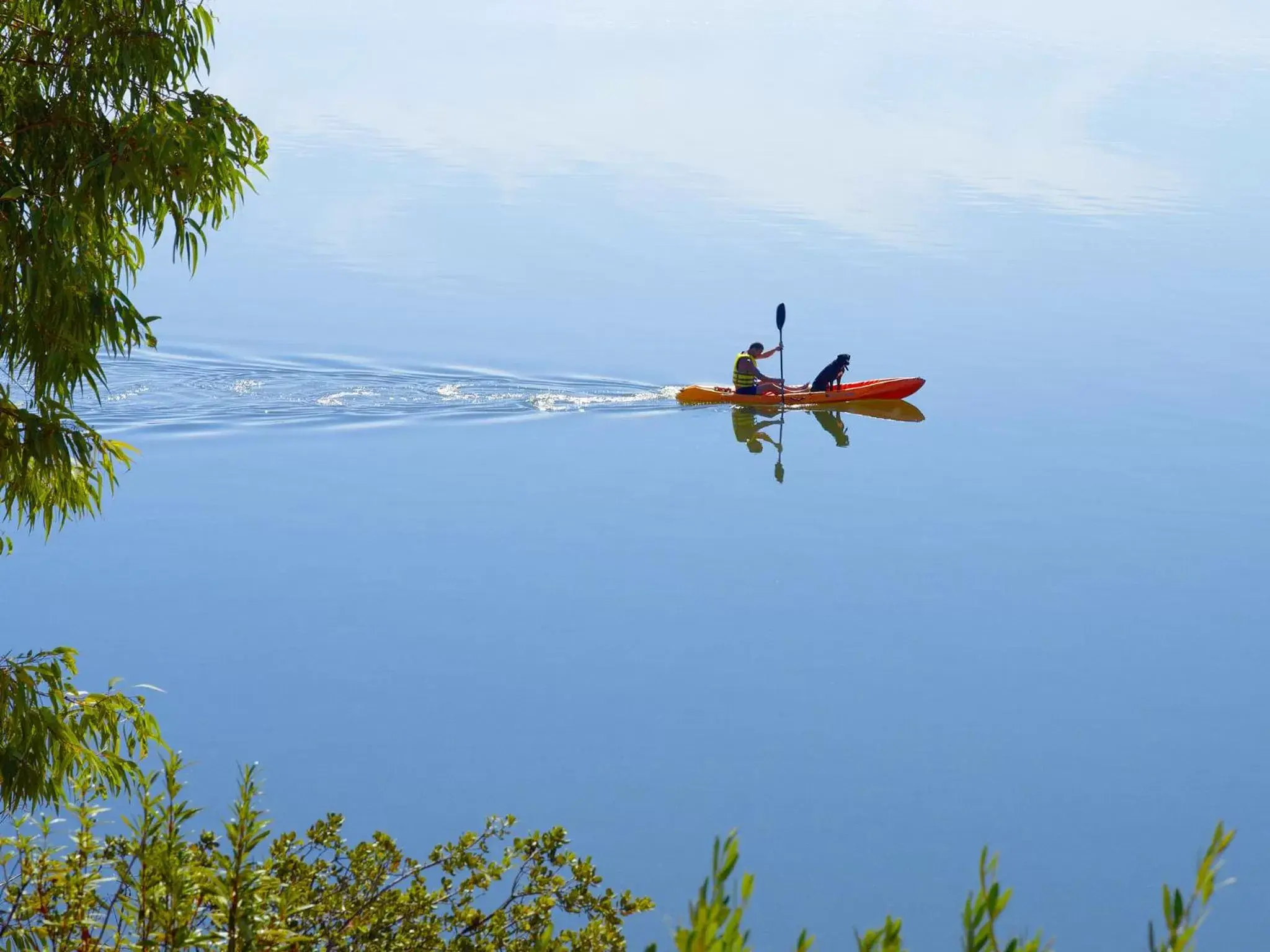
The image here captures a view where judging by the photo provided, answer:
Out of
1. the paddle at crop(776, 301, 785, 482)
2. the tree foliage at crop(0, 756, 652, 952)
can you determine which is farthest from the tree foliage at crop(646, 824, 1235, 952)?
the paddle at crop(776, 301, 785, 482)

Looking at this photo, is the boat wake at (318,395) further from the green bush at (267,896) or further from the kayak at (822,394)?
the green bush at (267,896)

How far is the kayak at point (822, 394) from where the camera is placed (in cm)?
1658

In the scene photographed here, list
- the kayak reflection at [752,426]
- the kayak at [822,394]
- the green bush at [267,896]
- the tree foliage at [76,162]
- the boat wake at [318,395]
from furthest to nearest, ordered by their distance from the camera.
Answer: the kayak at [822,394] < the kayak reflection at [752,426] < the boat wake at [318,395] < the tree foliage at [76,162] < the green bush at [267,896]

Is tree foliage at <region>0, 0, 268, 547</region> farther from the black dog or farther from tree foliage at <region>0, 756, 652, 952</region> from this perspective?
the black dog

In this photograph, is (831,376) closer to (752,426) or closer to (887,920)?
(752,426)

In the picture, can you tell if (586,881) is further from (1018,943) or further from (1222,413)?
(1222,413)

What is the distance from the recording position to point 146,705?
9.83 metres

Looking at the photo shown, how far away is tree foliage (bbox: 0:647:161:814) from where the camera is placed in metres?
5.92

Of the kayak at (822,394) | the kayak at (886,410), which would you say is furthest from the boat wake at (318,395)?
the kayak at (886,410)

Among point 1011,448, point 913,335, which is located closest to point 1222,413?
point 1011,448

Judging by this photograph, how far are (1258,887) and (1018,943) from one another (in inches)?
272

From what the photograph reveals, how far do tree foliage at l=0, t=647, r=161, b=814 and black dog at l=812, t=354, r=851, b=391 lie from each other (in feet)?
36.4

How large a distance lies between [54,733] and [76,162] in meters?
2.04

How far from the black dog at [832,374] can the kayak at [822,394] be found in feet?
0.19
